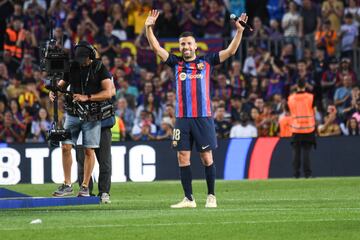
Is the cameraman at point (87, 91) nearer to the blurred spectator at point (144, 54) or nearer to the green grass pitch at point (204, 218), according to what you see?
the green grass pitch at point (204, 218)

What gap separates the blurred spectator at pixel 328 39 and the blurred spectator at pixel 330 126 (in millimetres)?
3372

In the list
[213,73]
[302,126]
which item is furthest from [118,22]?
[302,126]

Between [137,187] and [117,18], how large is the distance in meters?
9.82

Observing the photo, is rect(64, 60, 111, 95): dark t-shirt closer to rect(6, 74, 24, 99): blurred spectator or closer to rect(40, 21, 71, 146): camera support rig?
rect(40, 21, 71, 146): camera support rig

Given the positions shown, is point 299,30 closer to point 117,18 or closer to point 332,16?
point 332,16

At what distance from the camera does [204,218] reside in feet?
43.6

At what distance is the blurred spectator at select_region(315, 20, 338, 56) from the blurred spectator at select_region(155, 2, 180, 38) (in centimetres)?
372

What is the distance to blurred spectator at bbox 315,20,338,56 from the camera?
1162 inches

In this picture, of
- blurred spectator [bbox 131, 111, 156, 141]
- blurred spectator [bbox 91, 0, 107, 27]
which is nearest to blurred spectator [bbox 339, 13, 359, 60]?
blurred spectator [bbox 131, 111, 156, 141]

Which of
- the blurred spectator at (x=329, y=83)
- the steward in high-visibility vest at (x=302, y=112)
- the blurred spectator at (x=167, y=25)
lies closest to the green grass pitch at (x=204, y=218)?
the steward in high-visibility vest at (x=302, y=112)

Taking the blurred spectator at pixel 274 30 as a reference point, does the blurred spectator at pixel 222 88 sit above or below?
below

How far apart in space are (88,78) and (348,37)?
15.0 m

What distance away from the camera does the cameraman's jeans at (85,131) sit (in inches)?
626

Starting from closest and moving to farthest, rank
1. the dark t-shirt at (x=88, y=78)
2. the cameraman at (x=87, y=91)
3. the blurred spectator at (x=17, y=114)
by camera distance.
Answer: the cameraman at (x=87, y=91), the dark t-shirt at (x=88, y=78), the blurred spectator at (x=17, y=114)
